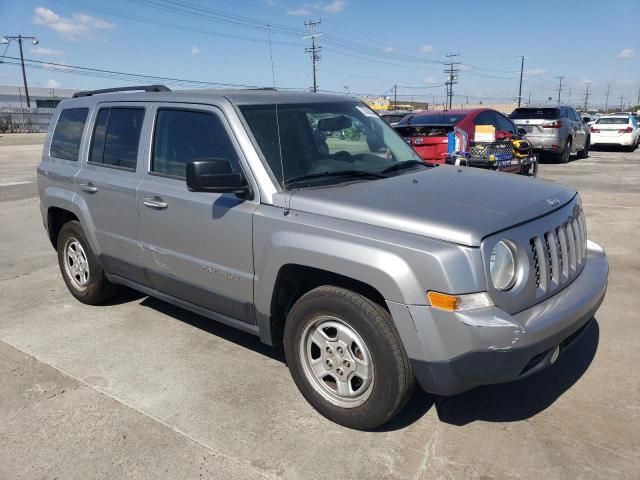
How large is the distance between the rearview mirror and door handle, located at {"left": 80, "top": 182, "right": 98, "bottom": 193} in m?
1.98

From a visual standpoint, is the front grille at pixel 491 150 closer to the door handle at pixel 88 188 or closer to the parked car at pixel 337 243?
the parked car at pixel 337 243

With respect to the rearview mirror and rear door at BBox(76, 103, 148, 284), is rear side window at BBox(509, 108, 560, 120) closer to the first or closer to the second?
the rearview mirror

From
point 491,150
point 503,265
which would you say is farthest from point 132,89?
point 491,150

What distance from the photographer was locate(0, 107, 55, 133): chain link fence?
43.5 m

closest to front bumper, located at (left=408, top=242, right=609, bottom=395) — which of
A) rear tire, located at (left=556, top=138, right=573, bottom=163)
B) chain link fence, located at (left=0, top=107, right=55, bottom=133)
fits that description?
rear tire, located at (left=556, top=138, right=573, bottom=163)

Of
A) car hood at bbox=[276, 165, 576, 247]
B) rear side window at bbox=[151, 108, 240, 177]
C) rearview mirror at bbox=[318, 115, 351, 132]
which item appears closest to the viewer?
car hood at bbox=[276, 165, 576, 247]

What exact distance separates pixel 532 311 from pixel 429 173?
139 centimetres

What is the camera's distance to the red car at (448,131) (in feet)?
31.4

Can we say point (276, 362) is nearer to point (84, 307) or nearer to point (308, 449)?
point (308, 449)

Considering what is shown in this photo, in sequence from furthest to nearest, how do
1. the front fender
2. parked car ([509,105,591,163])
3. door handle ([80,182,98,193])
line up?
parked car ([509,105,591,163])
the front fender
door handle ([80,182,98,193])

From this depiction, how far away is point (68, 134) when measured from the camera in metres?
5.07

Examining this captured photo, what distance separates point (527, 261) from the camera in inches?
109

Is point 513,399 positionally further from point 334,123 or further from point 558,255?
point 334,123

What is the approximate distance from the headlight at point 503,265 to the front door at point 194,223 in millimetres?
1435
